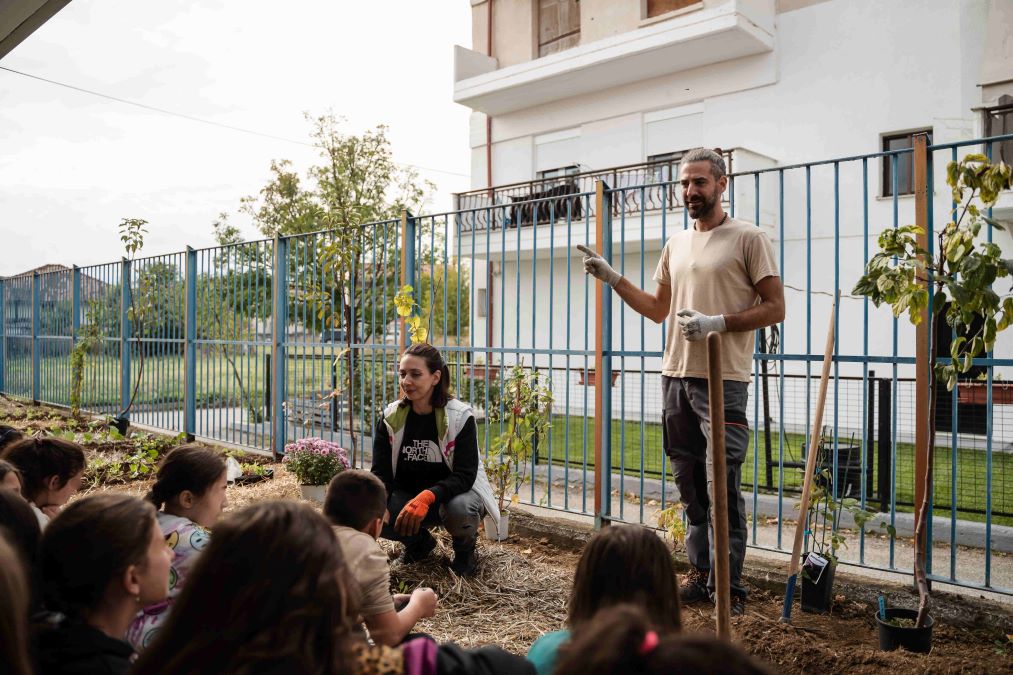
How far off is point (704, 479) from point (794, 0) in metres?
12.0

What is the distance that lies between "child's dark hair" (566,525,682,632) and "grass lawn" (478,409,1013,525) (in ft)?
10.4

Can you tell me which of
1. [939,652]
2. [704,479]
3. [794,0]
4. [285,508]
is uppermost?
[794,0]

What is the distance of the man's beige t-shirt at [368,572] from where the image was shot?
2.50 meters

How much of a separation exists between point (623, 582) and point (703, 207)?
A: 2.26 m

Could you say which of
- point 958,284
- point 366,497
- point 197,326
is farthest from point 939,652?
point 197,326

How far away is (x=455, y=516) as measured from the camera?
397cm

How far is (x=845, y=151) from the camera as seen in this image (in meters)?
12.3

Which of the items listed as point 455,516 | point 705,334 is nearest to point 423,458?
point 455,516

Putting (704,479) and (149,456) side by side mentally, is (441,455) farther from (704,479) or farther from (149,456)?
(149,456)

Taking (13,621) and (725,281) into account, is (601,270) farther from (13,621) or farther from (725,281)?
(13,621)

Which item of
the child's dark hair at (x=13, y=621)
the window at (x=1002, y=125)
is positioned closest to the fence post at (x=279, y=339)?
the child's dark hair at (x=13, y=621)

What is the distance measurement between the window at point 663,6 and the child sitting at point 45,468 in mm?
14006

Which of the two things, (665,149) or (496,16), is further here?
(496,16)

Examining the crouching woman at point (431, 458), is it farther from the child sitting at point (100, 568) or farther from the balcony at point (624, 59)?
the balcony at point (624, 59)
